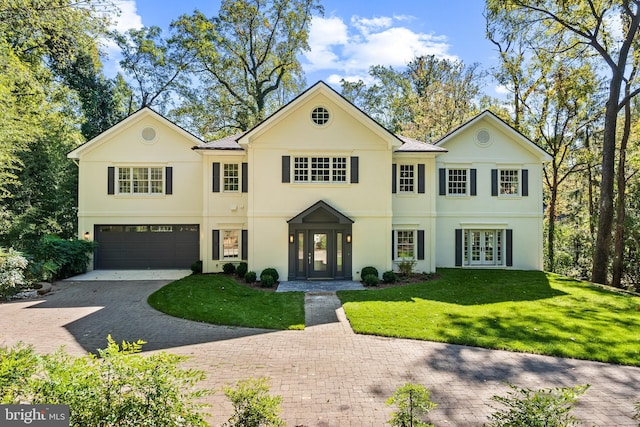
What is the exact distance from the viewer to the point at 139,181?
685 inches

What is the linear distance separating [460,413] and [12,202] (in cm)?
2224

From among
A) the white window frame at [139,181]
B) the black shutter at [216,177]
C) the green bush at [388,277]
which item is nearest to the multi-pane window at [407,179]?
the green bush at [388,277]

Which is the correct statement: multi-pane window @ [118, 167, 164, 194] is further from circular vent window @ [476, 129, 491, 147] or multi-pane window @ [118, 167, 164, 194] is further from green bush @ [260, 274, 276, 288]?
circular vent window @ [476, 129, 491, 147]

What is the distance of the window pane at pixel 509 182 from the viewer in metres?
17.4

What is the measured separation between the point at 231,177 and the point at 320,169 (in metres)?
4.88

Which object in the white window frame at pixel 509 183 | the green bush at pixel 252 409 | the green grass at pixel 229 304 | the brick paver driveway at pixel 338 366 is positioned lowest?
the brick paver driveway at pixel 338 366

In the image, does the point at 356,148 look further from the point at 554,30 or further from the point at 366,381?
the point at 554,30

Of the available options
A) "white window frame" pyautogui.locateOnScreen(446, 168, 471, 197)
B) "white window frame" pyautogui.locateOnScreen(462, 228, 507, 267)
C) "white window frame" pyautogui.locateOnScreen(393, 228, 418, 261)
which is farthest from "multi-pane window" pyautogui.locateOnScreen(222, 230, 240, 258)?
"white window frame" pyautogui.locateOnScreen(462, 228, 507, 267)

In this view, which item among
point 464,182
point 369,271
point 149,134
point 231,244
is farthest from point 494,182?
point 149,134

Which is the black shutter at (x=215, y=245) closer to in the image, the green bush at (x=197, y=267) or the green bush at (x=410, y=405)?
the green bush at (x=197, y=267)

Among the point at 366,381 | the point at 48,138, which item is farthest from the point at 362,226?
the point at 48,138

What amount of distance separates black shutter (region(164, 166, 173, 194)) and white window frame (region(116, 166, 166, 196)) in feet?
0.36

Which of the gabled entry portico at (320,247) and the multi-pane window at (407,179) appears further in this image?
the multi-pane window at (407,179)

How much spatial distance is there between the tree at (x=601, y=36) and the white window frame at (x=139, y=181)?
2053 centimetres
